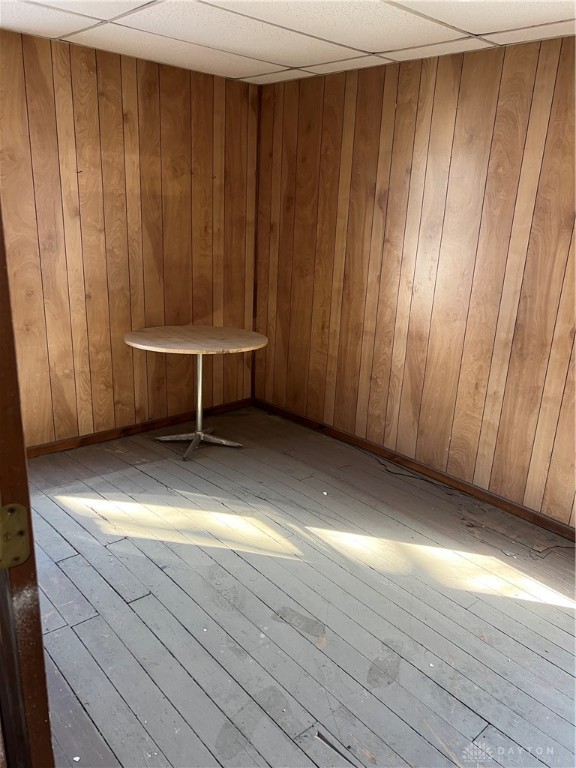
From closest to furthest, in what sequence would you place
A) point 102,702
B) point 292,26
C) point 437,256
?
point 102,702, point 292,26, point 437,256

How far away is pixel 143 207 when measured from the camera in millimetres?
Result: 3762

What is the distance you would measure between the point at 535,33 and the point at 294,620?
9.04 ft

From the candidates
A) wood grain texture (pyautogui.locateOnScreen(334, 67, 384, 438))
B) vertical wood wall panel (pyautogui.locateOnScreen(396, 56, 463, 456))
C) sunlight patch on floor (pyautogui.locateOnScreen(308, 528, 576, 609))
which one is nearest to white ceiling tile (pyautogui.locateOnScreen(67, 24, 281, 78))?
wood grain texture (pyautogui.locateOnScreen(334, 67, 384, 438))

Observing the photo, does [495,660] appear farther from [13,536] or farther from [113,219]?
[113,219]

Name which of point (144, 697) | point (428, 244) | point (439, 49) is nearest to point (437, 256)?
point (428, 244)

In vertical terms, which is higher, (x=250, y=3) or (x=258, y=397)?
(x=250, y=3)

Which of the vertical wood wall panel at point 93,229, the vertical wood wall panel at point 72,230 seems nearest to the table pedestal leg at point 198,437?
the vertical wood wall panel at point 93,229

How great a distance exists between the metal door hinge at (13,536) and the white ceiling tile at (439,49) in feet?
9.53

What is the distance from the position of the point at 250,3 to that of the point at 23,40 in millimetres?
1442

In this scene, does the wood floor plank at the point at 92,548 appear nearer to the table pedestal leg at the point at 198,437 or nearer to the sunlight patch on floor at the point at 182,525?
the sunlight patch on floor at the point at 182,525

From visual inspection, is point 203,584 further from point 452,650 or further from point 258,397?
point 258,397

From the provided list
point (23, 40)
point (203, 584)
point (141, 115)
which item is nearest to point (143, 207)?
point (141, 115)

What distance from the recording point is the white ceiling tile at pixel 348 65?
127 inches

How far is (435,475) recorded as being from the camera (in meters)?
3.56
